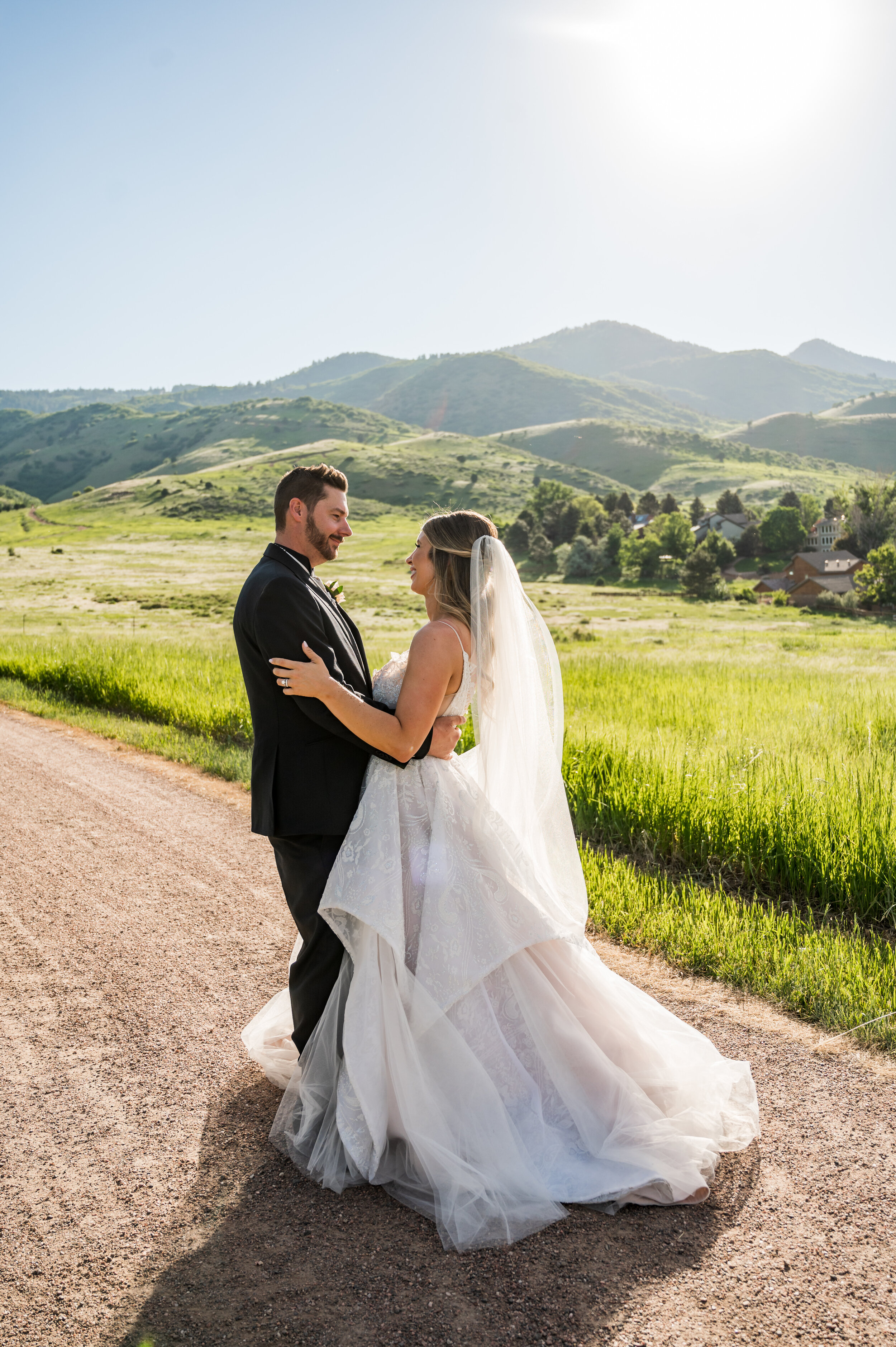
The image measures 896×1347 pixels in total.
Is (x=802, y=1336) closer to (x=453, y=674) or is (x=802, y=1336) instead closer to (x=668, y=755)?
(x=453, y=674)

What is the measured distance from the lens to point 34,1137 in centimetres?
357

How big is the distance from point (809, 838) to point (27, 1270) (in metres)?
5.51

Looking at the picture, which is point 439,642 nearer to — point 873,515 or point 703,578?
point 703,578

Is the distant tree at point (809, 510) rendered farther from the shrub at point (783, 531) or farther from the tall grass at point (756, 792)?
the tall grass at point (756, 792)

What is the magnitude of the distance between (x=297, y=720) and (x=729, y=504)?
12148cm

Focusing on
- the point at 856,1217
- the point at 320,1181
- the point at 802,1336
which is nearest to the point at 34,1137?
the point at 320,1181

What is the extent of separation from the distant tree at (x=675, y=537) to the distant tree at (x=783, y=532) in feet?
44.8

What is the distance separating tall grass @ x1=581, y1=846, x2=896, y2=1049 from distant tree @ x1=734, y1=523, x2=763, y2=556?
10024cm

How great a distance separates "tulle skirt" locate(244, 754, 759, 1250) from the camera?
3117mm

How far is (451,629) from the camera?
134 inches

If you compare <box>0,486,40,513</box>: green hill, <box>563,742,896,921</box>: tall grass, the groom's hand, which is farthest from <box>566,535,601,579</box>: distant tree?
<box>0,486,40,513</box>: green hill

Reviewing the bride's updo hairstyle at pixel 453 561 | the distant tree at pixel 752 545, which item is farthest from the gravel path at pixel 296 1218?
the distant tree at pixel 752 545

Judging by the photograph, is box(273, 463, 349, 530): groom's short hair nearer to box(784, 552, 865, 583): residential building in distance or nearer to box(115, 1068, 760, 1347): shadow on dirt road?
box(115, 1068, 760, 1347): shadow on dirt road

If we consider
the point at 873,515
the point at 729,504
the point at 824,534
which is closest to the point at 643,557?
the point at 873,515
